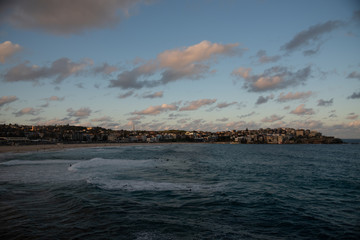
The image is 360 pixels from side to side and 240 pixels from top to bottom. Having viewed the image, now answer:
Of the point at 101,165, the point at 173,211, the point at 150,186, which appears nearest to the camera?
the point at 173,211

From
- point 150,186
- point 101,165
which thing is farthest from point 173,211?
point 101,165

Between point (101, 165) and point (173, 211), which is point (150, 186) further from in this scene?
point (101, 165)

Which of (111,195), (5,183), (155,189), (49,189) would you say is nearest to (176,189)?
(155,189)

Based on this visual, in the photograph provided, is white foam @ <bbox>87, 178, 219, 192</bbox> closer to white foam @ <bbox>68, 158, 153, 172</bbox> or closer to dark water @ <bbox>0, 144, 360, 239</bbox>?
dark water @ <bbox>0, 144, 360, 239</bbox>

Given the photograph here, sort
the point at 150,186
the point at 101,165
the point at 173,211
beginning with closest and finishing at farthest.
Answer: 1. the point at 173,211
2. the point at 150,186
3. the point at 101,165

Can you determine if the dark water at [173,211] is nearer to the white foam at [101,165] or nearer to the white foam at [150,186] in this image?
the white foam at [150,186]

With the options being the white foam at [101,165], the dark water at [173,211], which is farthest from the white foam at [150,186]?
the white foam at [101,165]

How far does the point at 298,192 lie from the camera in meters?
19.5

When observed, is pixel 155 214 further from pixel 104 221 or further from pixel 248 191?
pixel 248 191

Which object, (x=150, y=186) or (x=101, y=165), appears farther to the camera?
(x=101, y=165)

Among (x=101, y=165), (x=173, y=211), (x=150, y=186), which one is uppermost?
(x=173, y=211)

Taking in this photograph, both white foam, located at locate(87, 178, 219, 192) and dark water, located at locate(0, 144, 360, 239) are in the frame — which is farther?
white foam, located at locate(87, 178, 219, 192)

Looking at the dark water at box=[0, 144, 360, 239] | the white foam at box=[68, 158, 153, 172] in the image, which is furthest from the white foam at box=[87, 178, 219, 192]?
the white foam at box=[68, 158, 153, 172]

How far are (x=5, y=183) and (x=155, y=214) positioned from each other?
53.0 feet
